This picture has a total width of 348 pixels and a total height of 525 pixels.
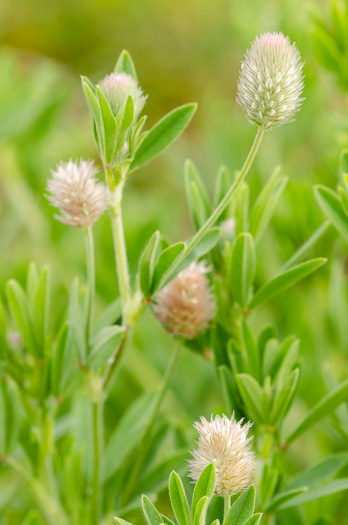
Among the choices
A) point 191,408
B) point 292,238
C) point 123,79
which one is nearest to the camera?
point 123,79

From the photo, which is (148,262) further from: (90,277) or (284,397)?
(284,397)

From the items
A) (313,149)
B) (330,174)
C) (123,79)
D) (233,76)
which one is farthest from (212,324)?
(233,76)

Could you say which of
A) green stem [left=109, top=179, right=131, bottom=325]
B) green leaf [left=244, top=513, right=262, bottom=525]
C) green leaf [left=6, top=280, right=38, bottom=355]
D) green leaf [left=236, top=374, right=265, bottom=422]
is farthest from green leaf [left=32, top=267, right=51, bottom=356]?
green leaf [left=244, top=513, right=262, bottom=525]

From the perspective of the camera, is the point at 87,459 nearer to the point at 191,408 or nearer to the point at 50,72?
the point at 191,408

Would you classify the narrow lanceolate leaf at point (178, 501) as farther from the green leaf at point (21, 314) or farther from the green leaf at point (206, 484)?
the green leaf at point (21, 314)

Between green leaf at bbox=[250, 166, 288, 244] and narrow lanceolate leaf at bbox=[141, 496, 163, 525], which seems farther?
green leaf at bbox=[250, 166, 288, 244]

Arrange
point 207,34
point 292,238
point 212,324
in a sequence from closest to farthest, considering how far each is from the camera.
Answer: point 212,324, point 292,238, point 207,34

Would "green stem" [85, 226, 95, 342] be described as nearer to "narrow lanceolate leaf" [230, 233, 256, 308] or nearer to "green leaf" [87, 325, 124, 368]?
"green leaf" [87, 325, 124, 368]
